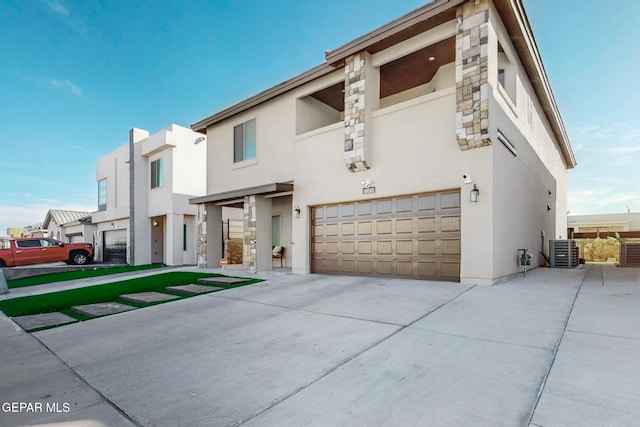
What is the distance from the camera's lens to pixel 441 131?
800cm

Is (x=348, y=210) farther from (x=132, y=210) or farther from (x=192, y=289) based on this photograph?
(x=132, y=210)

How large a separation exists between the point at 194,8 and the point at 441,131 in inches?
397

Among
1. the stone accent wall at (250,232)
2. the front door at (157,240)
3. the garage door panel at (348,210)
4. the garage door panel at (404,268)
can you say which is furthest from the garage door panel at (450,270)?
the front door at (157,240)

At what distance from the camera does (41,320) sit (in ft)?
19.9

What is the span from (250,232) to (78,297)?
210 inches

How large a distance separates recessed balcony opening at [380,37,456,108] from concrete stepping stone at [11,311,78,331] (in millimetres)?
10384

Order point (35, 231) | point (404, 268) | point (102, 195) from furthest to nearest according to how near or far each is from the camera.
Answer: point (35, 231) → point (102, 195) → point (404, 268)

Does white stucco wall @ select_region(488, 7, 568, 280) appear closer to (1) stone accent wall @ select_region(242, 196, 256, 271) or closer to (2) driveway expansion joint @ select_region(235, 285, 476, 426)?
(2) driveway expansion joint @ select_region(235, 285, 476, 426)

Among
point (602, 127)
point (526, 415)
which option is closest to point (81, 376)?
point (526, 415)

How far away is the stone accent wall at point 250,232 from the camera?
11.6m

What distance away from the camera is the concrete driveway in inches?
98.6

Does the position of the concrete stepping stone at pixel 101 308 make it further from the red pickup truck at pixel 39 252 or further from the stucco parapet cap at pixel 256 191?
the red pickup truck at pixel 39 252

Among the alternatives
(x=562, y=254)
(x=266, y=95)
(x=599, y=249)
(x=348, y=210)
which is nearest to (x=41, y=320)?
(x=348, y=210)

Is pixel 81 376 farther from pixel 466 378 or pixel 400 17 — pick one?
pixel 400 17
